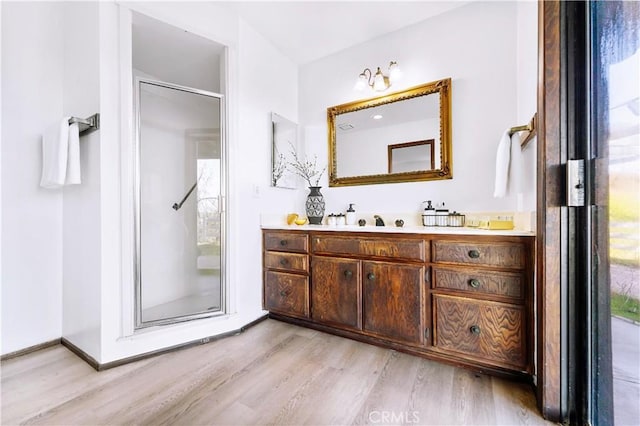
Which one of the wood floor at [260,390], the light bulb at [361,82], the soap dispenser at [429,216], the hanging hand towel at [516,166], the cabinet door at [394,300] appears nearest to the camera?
the wood floor at [260,390]

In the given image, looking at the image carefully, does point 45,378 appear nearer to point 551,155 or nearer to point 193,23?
point 193,23

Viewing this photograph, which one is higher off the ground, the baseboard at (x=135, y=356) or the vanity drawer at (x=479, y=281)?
the vanity drawer at (x=479, y=281)

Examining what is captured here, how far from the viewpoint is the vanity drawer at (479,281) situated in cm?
149

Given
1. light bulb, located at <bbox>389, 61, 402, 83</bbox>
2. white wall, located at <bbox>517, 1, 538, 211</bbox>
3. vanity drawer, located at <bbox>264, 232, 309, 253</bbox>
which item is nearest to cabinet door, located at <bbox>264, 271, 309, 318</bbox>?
vanity drawer, located at <bbox>264, 232, 309, 253</bbox>

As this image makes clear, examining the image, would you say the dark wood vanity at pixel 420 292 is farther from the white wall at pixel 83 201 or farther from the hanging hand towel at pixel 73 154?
the hanging hand towel at pixel 73 154

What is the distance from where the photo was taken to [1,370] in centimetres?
164

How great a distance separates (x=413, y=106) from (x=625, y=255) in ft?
5.73

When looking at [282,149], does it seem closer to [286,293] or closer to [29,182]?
[286,293]

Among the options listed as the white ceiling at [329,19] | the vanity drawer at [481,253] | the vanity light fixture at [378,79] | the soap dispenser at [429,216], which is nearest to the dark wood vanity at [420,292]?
the vanity drawer at [481,253]

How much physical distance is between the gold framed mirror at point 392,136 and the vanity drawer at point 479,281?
2.78 ft

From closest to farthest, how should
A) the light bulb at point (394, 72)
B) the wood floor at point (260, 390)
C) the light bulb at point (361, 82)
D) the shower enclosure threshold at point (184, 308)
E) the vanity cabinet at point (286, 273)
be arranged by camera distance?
1. the wood floor at point (260, 390)
2. the shower enclosure threshold at point (184, 308)
3. the vanity cabinet at point (286, 273)
4. the light bulb at point (394, 72)
5. the light bulb at point (361, 82)

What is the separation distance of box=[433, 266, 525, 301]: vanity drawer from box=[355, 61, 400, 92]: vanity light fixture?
→ 162 cm

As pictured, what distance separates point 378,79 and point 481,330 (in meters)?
2.04

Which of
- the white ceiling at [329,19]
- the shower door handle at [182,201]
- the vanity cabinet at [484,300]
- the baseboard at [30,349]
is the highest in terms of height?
the white ceiling at [329,19]
